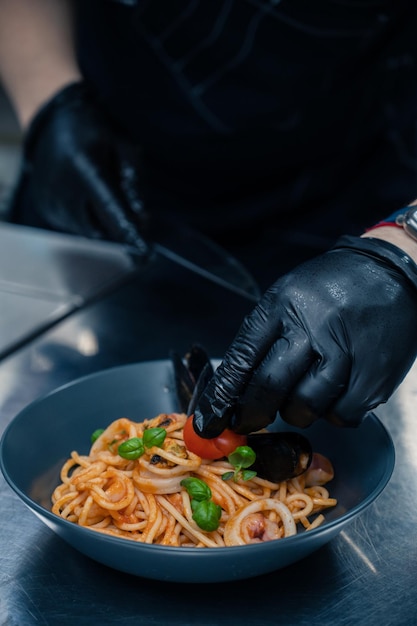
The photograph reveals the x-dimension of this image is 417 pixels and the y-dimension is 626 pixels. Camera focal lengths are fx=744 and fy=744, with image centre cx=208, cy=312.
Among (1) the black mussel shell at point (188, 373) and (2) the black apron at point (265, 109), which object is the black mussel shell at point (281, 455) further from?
(2) the black apron at point (265, 109)

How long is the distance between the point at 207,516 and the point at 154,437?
136mm

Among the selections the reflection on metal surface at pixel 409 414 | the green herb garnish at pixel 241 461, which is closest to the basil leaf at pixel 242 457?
the green herb garnish at pixel 241 461

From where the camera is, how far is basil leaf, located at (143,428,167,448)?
3.38ft

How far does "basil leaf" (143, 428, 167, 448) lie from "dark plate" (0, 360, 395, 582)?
165 mm

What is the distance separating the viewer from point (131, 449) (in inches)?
40.6

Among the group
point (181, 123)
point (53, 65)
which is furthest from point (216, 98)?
point (53, 65)

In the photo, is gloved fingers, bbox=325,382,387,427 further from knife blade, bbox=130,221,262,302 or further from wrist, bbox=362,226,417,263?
knife blade, bbox=130,221,262,302

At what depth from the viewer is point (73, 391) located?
3.99ft

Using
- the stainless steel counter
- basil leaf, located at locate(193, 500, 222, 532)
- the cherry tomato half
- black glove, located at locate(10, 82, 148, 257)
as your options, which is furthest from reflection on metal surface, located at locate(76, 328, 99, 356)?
basil leaf, located at locate(193, 500, 222, 532)

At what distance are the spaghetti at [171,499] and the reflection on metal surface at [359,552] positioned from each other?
6 centimetres

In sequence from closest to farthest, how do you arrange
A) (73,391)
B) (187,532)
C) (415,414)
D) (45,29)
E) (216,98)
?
1. (187,532)
2. (73,391)
3. (415,414)
4. (216,98)
5. (45,29)

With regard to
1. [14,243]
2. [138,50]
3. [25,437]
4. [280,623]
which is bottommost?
[14,243]

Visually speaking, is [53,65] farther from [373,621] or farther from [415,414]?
[373,621]

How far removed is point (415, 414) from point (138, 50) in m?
1.37
